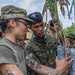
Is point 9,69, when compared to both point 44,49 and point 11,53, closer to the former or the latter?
point 11,53

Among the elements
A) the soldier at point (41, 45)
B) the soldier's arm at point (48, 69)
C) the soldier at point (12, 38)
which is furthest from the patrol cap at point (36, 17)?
the soldier at point (12, 38)

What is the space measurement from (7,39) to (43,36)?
3.84 feet

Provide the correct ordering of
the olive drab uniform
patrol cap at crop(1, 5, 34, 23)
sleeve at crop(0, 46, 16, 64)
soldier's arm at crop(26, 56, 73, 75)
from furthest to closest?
the olive drab uniform, soldier's arm at crop(26, 56, 73, 75), patrol cap at crop(1, 5, 34, 23), sleeve at crop(0, 46, 16, 64)

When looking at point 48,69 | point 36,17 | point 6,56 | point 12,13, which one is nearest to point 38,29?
point 36,17

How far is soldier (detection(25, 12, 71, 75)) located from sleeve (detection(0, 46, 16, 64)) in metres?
1.15

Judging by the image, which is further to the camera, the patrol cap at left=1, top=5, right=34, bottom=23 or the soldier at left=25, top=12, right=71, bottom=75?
the soldier at left=25, top=12, right=71, bottom=75

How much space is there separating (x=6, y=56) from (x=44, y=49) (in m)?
1.33

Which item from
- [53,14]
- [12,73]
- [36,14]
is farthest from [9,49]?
[36,14]

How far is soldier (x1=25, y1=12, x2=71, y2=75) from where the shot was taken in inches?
A: 126

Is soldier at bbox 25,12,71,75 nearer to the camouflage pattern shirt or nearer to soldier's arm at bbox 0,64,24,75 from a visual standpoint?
the camouflage pattern shirt

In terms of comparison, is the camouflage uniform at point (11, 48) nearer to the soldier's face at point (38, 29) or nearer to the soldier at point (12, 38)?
the soldier at point (12, 38)

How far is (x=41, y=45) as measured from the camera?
328 cm

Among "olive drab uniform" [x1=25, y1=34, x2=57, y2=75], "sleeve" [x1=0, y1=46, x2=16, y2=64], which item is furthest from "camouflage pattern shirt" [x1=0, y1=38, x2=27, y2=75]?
"olive drab uniform" [x1=25, y1=34, x2=57, y2=75]

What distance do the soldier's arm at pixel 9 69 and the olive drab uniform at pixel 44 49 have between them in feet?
3.83
